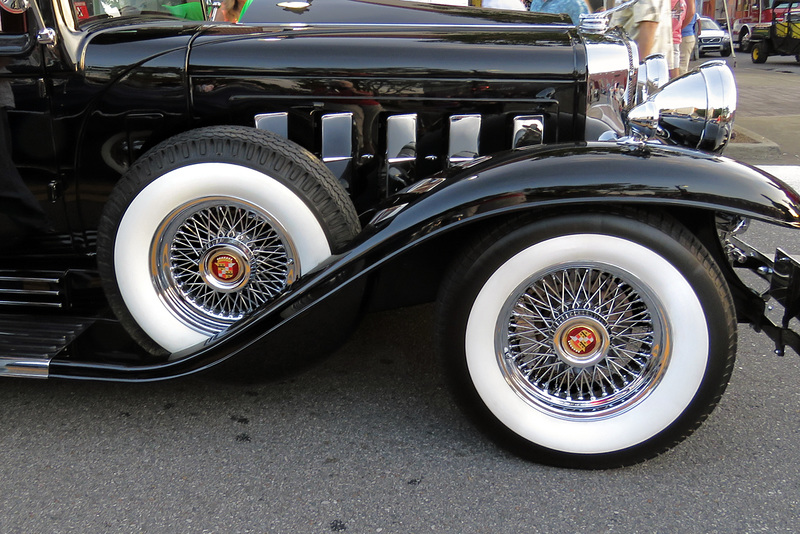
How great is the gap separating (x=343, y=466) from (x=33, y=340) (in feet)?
3.66

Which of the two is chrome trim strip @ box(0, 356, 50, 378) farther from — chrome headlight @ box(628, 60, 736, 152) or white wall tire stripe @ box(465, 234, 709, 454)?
chrome headlight @ box(628, 60, 736, 152)

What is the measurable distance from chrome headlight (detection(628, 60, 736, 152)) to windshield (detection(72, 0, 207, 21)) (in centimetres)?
204

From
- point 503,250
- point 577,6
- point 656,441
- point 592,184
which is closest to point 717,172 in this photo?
point 592,184

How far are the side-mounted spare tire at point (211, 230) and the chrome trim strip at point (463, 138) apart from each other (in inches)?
18.5

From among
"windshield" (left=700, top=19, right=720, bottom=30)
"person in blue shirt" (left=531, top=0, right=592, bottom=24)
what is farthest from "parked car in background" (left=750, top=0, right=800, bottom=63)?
"person in blue shirt" (left=531, top=0, right=592, bottom=24)

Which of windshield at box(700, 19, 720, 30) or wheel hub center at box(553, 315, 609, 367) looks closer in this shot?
wheel hub center at box(553, 315, 609, 367)

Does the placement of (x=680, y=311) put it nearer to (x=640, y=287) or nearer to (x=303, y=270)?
(x=640, y=287)

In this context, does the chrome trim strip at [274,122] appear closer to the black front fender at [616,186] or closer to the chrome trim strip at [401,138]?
the chrome trim strip at [401,138]

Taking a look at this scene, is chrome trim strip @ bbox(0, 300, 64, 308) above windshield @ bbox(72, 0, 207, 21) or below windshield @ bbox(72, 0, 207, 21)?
below

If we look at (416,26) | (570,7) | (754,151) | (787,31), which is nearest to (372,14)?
(416,26)

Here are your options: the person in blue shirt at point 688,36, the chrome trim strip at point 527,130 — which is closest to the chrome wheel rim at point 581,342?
the chrome trim strip at point 527,130

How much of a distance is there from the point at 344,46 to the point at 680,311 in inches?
54.4

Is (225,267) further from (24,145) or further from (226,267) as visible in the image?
(24,145)

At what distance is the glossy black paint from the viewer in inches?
74.2
